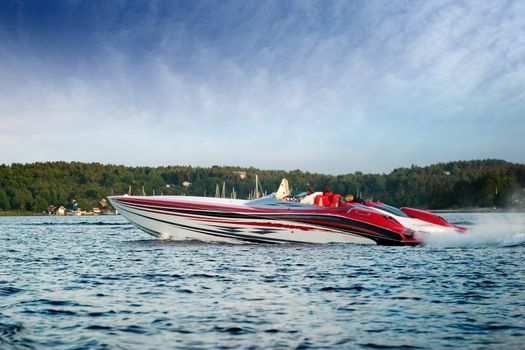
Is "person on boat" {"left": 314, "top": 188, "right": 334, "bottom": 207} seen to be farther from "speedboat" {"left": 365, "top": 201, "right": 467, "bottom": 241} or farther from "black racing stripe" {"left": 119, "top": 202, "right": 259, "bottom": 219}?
"black racing stripe" {"left": 119, "top": 202, "right": 259, "bottom": 219}

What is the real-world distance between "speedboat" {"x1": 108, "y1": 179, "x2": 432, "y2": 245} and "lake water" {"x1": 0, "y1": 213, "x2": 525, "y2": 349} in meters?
4.26

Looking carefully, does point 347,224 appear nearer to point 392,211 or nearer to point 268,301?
point 392,211

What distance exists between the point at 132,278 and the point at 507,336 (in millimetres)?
10181

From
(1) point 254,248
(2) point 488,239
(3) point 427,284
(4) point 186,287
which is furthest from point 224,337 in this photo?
(2) point 488,239

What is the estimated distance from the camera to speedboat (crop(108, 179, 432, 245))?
26594 mm

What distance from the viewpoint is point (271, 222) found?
90.0ft

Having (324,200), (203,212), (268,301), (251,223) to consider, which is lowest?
(268,301)

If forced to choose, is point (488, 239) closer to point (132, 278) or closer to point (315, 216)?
point (315, 216)

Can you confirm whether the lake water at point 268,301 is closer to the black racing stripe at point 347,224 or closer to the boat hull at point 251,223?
the black racing stripe at point 347,224

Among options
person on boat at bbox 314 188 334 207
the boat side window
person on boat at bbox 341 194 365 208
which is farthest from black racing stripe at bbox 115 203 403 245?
the boat side window

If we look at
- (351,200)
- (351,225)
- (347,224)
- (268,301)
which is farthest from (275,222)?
(268,301)

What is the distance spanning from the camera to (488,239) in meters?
27.3

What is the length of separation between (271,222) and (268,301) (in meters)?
15.0

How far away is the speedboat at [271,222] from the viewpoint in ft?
87.2
